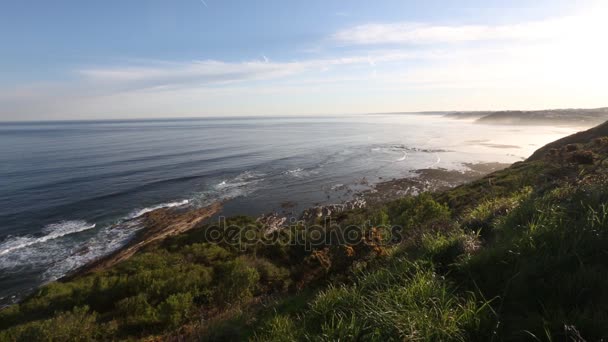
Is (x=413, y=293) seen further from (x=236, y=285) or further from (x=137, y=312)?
(x=137, y=312)

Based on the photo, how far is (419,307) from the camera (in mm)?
4102

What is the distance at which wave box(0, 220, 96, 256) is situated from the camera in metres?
18.3

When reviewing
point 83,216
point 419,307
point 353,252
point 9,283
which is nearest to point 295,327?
point 419,307

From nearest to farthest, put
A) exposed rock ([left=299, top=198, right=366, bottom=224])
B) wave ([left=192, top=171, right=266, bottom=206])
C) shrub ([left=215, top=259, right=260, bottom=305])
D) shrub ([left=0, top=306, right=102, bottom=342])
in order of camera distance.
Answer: shrub ([left=0, top=306, right=102, bottom=342])
shrub ([left=215, top=259, right=260, bottom=305])
exposed rock ([left=299, top=198, right=366, bottom=224])
wave ([left=192, top=171, right=266, bottom=206])

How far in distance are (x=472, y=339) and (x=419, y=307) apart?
73 centimetres

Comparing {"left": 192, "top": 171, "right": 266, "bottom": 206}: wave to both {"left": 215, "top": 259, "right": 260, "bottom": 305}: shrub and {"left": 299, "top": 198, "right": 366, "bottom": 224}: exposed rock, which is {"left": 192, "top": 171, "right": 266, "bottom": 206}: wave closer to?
{"left": 299, "top": 198, "right": 366, "bottom": 224}: exposed rock

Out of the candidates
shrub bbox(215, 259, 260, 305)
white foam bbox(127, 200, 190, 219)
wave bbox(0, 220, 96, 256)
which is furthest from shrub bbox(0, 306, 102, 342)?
white foam bbox(127, 200, 190, 219)

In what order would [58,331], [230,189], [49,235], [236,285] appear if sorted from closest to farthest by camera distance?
[58,331]
[236,285]
[49,235]
[230,189]

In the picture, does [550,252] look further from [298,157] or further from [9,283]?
[298,157]

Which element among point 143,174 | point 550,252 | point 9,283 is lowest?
point 9,283

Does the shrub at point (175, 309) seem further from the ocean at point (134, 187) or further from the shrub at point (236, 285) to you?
the ocean at point (134, 187)

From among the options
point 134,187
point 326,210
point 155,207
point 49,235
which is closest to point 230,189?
point 155,207

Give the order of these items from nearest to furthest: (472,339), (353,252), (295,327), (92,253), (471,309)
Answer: (472,339) < (471,309) < (295,327) < (353,252) < (92,253)

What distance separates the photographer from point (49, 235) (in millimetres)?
19859
